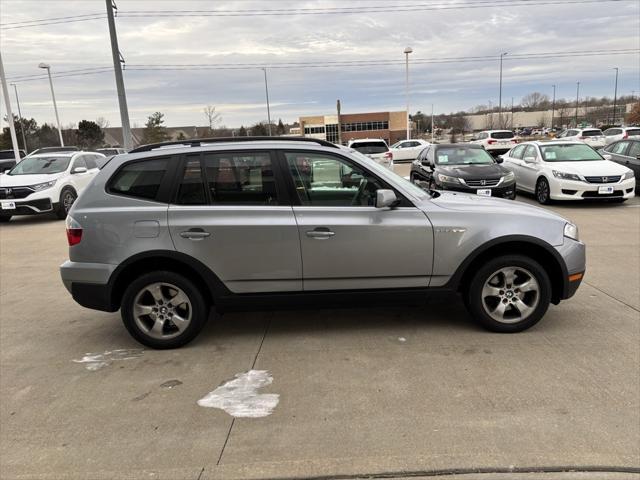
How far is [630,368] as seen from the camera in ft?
11.8

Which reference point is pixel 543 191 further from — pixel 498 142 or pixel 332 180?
pixel 498 142

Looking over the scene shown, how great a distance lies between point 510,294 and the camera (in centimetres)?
425

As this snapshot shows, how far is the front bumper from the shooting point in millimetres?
11008

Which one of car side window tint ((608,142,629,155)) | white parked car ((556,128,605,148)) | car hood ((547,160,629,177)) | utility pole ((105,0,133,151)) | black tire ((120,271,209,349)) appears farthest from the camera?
white parked car ((556,128,605,148))

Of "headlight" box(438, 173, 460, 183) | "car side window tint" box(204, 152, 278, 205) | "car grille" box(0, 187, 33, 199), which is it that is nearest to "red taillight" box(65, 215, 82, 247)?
"car side window tint" box(204, 152, 278, 205)

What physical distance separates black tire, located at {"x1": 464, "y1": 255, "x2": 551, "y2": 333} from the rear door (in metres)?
1.51

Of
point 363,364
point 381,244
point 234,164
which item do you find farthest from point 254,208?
point 363,364

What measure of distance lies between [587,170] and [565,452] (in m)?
10.2

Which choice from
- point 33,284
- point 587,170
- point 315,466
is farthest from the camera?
point 587,170

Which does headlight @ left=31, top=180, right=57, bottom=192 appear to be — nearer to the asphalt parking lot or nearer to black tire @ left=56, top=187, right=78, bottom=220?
black tire @ left=56, top=187, right=78, bottom=220

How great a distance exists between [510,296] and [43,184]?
11406 mm

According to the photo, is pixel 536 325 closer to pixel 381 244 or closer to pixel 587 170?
pixel 381 244

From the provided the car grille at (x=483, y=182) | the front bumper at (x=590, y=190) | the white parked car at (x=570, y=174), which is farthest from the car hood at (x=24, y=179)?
the front bumper at (x=590, y=190)

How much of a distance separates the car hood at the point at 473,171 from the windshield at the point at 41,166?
9.58 m
